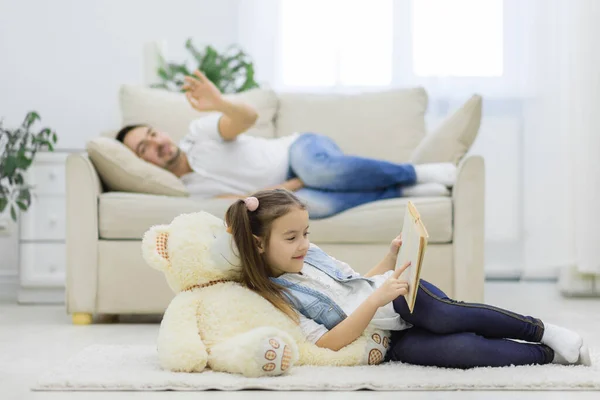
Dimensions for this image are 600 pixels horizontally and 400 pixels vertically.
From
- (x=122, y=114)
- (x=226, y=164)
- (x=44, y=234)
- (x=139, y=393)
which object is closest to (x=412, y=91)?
(x=226, y=164)

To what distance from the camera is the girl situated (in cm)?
177

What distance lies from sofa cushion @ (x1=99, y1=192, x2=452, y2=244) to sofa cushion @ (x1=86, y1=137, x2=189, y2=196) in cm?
7

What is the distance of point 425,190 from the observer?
291 centimetres

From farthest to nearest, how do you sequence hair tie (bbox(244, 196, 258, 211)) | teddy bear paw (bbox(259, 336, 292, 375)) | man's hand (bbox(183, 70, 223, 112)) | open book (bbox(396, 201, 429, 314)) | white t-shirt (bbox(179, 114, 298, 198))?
white t-shirt (bbox(179, 114, 298, 198)) → man's hand (bbox(183, 70, 223, 112)) → hair tie (bbox(244, 196, 258, 211)) → teddy bear paw (bbox(259, 336, 292, 375)) → open book (bbox(396, 201, 429, 314))

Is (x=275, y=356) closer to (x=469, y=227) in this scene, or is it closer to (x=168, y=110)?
(x=469, y=227)

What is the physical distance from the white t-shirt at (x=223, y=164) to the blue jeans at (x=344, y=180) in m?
0.12

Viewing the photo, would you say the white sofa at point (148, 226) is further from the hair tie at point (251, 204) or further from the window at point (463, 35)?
the window at point (463, 35)

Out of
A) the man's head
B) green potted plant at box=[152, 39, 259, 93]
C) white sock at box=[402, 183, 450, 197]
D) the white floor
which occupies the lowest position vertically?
the white floor

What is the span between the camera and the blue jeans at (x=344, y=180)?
288cm

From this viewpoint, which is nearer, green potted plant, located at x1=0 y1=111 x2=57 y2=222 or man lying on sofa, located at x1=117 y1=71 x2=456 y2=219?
man lying on sofa, located at x1=117 y1=71 x2=456 y2=219

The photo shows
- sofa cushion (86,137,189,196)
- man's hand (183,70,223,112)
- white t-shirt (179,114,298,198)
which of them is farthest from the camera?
white t-shirt (179,114,298,198)

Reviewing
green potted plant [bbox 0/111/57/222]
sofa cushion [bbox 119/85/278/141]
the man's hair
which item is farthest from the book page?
green potted plant [bbox 0/111/57/222]

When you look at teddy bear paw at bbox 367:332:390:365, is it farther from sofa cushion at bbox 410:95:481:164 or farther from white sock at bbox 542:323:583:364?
sofa cushion at bbox 410:95:481:164

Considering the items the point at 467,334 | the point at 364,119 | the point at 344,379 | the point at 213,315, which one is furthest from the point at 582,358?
the point at 364,119
